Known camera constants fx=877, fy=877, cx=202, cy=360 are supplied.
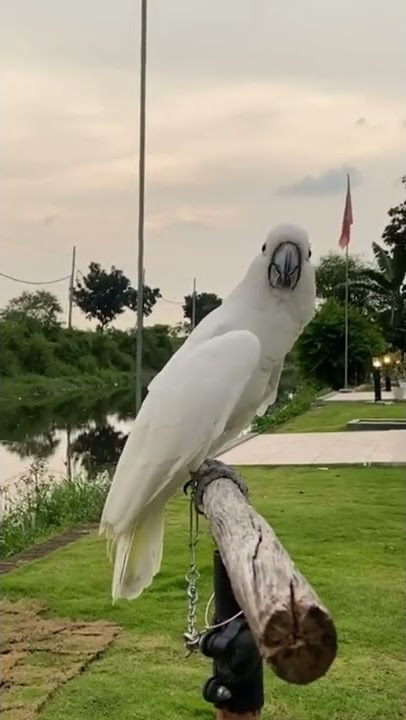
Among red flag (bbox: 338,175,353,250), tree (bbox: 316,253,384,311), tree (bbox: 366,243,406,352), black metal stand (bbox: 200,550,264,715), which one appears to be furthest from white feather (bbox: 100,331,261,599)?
tree (bbox: 316,253,384,311)

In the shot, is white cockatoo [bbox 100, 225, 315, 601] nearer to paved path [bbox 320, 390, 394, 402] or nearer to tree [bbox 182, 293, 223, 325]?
tree [bbox 182, 293, 223, 325]

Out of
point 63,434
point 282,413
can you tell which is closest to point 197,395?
point 282,413

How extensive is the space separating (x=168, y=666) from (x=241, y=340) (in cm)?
130

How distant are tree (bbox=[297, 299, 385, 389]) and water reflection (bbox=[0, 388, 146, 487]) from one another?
15.2 feet

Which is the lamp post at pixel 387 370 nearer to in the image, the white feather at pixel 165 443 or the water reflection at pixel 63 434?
the water reflection at pixel 63 434

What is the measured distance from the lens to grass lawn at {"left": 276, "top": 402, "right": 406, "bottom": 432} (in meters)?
11.4

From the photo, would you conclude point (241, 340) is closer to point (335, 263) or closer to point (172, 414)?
point (172, 414)

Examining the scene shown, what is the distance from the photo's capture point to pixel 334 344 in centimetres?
2120

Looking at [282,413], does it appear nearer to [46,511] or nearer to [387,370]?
[387,370]

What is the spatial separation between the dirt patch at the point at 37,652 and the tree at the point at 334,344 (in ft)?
58.5

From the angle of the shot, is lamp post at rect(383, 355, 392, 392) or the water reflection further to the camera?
lamp post at rect(383, 355, 392, 392)

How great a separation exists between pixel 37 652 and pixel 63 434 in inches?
427

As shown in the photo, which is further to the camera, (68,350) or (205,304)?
(68,350)

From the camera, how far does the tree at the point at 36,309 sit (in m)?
30.3
